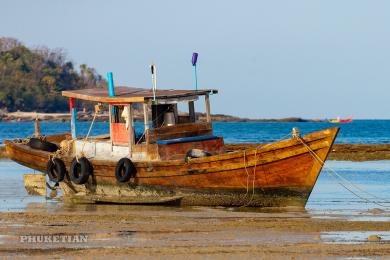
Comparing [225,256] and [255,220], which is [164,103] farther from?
[225,256]

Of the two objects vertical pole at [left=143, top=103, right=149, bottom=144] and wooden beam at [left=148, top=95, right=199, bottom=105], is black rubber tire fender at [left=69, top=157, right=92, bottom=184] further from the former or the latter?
wooden beam at [left=148, top=95, right=199, bottom=105]

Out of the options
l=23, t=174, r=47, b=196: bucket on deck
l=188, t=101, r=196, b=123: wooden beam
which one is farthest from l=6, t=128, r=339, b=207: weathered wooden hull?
l=23, t=174, r=47, b=196: bucket on deck

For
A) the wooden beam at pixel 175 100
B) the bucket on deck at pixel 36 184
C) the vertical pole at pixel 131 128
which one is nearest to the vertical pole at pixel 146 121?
the wooden beam at pixel 175 100

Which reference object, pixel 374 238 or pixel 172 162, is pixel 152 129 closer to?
pixel 172 162

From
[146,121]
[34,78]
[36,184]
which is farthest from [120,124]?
[34,78]

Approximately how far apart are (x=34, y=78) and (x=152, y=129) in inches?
5766

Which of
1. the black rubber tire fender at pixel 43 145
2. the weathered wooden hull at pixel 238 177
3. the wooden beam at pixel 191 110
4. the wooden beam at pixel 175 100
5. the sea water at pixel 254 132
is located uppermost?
the wooden beam at pixel 175 100

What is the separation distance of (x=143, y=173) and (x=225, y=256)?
8.40 meters

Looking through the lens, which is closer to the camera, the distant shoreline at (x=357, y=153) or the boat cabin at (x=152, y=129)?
the boat cabin at (x=152, y=129)

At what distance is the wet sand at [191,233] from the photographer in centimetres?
1273

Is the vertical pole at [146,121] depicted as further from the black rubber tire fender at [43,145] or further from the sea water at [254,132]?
the sea water at [254,132]

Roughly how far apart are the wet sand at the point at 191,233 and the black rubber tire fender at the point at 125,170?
1596mm

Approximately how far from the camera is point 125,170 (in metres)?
20.7

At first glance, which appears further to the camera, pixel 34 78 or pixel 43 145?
pixel 34 78
